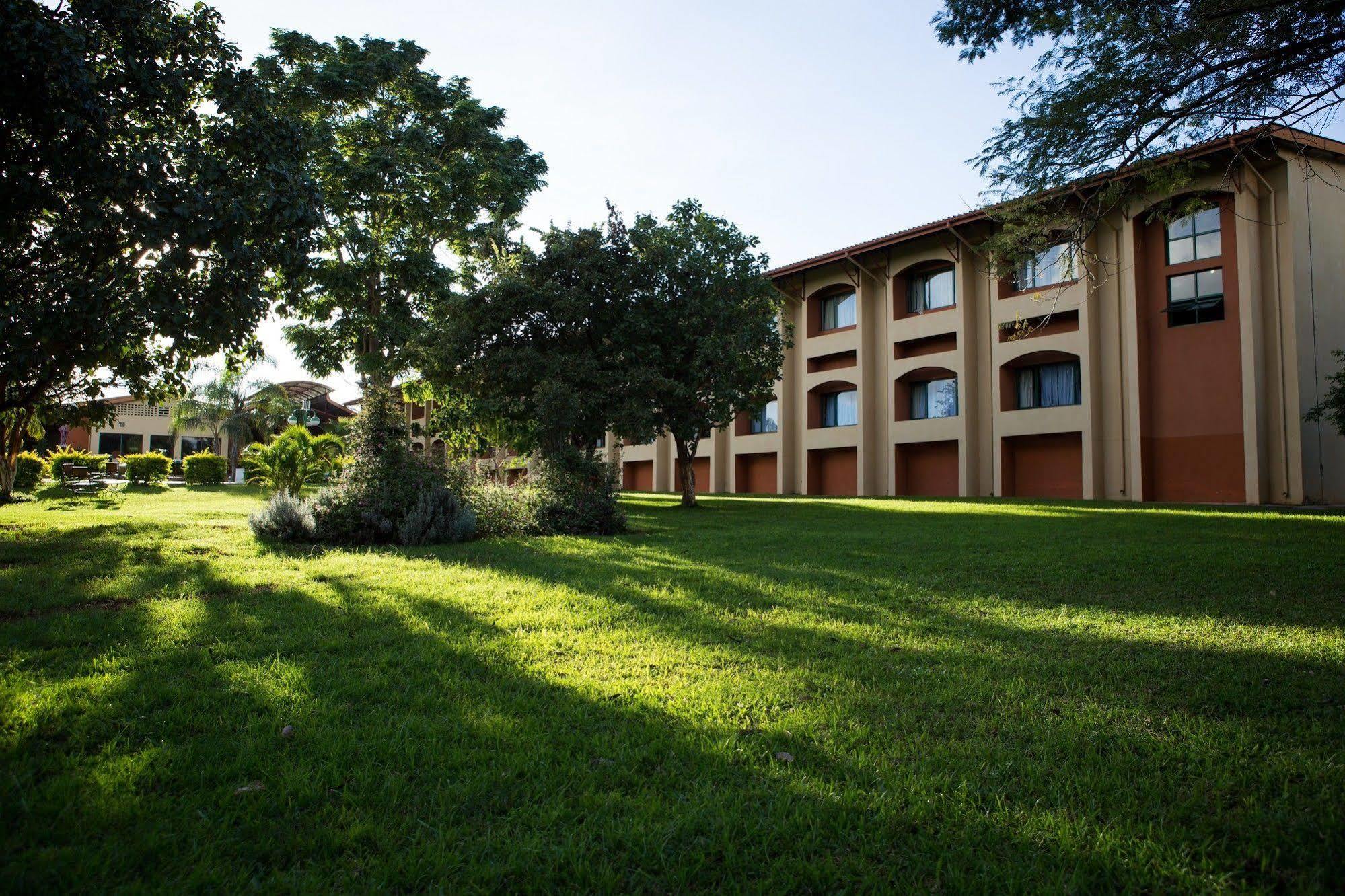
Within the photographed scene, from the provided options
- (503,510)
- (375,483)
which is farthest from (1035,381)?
(375,483)

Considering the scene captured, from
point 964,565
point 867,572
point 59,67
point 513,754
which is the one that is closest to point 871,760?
point 513,754

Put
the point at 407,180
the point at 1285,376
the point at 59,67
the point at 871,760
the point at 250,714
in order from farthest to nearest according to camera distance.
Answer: the point at 407,180 < the point at 1285,376 < the point at 59,67 < the point at 250,714 < the point at 871,760

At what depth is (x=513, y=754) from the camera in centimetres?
324

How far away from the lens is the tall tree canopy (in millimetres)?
8070

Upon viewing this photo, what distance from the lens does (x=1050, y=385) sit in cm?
2961

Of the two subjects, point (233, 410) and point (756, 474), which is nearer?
point (756, 474)

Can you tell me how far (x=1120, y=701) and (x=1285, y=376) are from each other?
83.6ft

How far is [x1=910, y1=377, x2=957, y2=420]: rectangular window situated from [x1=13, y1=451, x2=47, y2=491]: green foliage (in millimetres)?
34838

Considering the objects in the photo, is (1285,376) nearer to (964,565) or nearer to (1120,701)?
(964,565)

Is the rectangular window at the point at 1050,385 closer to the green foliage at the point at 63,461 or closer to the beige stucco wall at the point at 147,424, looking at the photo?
the green foliage at the point at 63,461

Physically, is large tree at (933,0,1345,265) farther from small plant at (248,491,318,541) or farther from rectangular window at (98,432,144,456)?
rectangular window at (98,432,144,456)

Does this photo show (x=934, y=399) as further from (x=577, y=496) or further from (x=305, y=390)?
(x=305, y=390)

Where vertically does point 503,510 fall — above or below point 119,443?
below

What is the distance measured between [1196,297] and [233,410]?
176 ft
